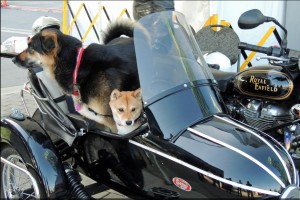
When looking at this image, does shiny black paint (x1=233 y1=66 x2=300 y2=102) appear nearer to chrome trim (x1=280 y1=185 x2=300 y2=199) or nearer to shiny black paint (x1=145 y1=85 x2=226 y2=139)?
shiny black paint (x1=145 y1=85 x2=226 y2=139)

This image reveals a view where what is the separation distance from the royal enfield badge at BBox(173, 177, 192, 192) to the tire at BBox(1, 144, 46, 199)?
Answer: 1.11 m

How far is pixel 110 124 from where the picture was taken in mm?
2855

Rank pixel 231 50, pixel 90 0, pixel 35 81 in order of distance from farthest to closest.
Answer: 1. pixel 90 0
2. pixel 231 50
3. pixel 35 81

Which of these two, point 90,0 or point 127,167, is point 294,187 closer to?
point 127,167

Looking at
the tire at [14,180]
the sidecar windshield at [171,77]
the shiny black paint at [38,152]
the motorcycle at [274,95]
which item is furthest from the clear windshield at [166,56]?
the tire at [14,180]

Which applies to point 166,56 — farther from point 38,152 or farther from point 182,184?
point 38,152

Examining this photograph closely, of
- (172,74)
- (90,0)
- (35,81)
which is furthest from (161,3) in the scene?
(90,0)

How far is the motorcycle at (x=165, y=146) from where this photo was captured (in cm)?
206

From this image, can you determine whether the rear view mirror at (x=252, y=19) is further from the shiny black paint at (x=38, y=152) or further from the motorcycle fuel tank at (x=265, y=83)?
the shiny black paint at (x=38, y=152)

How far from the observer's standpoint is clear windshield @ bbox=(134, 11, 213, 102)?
2361mm

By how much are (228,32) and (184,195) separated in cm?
279

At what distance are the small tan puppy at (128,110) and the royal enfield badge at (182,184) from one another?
0.51m

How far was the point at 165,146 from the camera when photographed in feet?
7.26

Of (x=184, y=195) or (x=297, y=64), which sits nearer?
(x=184, y=195)
